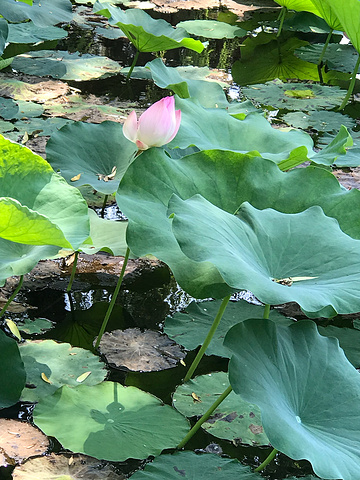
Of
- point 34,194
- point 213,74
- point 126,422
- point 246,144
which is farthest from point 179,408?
point 213,74

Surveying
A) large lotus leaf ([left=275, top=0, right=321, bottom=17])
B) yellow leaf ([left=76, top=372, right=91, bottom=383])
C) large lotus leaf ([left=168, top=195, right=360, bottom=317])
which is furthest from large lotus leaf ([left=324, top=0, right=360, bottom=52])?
yellow leaf ([left=76, top=372, right=91, bottom=383])

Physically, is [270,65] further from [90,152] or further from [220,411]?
[220,411]

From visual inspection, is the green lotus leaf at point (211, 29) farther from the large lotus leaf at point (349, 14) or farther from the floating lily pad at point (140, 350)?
the floating lily pad at point (140, 350)

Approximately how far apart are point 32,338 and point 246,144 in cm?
73

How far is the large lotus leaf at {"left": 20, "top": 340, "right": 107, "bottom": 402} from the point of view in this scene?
1.25m

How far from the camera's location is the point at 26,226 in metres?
1.00

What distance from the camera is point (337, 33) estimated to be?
422cm

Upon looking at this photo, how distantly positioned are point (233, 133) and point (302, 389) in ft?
2.79

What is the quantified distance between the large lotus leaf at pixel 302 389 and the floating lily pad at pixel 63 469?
331 millimetres

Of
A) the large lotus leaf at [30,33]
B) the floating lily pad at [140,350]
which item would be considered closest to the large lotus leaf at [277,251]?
the floating lily pad at [140,350]

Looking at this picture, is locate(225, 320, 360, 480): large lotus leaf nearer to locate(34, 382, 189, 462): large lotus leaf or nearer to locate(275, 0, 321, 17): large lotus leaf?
locate(34, 382, 189, 462): large lotus leaf

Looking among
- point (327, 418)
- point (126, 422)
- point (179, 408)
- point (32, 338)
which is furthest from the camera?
point (32, 338)

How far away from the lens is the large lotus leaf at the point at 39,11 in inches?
107

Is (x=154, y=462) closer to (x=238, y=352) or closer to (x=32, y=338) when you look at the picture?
(x=238, y=352)
